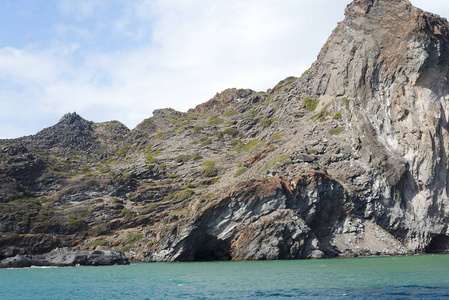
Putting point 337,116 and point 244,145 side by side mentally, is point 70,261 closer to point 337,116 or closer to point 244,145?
point 337,116

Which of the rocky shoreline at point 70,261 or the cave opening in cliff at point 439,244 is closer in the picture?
the rocky shoreline at point 70,261

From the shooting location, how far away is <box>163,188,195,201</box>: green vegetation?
3360 inches

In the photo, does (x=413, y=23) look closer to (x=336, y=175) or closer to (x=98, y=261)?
(x=336, y=175)

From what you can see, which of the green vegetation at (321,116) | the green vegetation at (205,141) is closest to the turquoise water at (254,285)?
the green vegetation at (321,116)

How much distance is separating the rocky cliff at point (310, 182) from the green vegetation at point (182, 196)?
370 millimetres

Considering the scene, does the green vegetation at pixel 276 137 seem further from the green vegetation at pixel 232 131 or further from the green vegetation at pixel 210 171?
the green vegetation at pixel 232 131

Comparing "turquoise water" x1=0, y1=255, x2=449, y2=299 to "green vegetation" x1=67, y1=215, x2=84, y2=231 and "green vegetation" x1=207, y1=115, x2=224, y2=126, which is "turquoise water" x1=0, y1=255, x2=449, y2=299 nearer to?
"green vegetation" x1=67, y1=215, x2=84, y2=231

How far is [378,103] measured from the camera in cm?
7525

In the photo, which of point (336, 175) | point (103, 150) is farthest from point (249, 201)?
point (103, 150)

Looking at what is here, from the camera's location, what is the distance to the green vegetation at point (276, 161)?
73438mm

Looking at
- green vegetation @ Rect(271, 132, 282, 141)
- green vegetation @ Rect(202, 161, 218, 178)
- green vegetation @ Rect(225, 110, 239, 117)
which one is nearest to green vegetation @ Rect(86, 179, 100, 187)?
green vegetation @ Rect(202, 161, 218, 178)

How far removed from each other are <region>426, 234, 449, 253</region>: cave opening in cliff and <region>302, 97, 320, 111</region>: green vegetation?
1671 inches

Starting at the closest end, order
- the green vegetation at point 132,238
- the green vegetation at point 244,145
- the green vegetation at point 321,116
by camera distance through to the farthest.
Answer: the green vegetation at point 132,238 → the green vegetation at point 321,116 → the green vegetation at point 244,145

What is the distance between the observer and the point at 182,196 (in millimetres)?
86000
